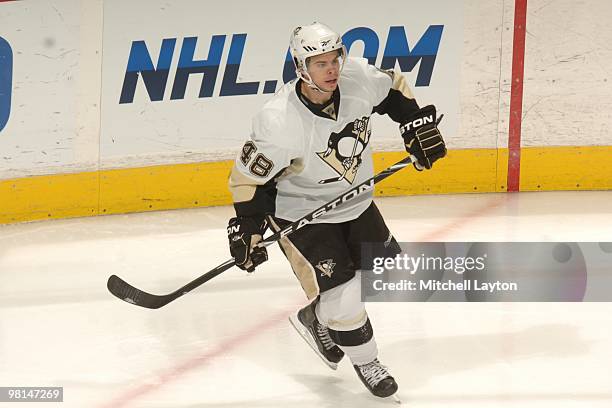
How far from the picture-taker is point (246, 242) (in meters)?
3.59

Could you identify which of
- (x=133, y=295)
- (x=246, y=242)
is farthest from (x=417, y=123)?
(x=133, y=295)

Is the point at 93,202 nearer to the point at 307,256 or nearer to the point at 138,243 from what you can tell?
the point at 138,243

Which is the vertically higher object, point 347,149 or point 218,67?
point 218,67

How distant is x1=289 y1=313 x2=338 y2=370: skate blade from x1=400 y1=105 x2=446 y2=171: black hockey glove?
0.73 m

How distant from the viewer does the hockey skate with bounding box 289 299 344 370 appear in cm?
401

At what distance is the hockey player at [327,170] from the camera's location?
358 centimetres

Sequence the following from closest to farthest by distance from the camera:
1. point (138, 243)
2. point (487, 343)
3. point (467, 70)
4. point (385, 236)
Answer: point (385, 236), point (487, 343), point (138, 243), point (467, 70)

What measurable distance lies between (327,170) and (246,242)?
13.4 inches

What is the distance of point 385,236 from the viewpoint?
388 cm

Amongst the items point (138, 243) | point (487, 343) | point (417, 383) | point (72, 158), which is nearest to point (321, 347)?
point (417, 383)

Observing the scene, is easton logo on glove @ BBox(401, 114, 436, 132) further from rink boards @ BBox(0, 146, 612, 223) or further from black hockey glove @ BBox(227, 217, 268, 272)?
rink boards @ BBox(0, 146, 612, 223)

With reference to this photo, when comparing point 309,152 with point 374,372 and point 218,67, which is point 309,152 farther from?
point 218,67

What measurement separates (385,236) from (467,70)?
7.66 feet

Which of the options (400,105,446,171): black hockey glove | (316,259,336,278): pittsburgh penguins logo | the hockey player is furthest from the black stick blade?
(400,105,446,171): black hockey glove
